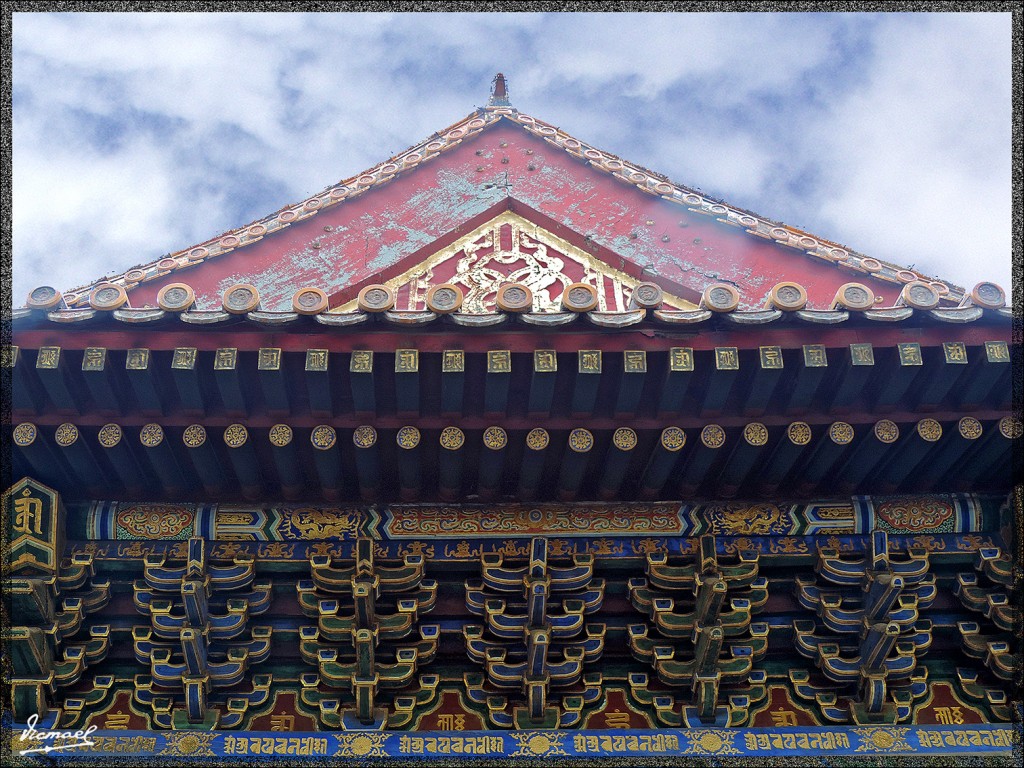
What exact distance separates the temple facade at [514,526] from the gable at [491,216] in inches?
70.2

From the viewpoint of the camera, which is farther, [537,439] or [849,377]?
[537,439]

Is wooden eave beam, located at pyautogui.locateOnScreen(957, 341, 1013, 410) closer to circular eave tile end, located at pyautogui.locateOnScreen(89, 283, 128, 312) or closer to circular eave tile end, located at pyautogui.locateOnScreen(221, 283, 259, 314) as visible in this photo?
circular eave tile end, located at pyautogui.locateOnScreen(221, 283, 259, 314)

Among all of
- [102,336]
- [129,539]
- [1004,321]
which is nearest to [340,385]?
[102,336]

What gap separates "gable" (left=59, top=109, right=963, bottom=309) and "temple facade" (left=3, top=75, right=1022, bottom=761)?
5.85ft

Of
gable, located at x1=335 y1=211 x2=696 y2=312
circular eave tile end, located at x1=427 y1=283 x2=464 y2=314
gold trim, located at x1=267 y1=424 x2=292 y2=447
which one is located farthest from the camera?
gable, located at x1=335 y1=211 x2=696 y2=312

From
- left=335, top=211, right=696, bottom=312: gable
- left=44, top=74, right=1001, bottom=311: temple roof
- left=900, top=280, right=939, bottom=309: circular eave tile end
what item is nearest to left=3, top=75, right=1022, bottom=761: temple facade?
left=900, top=280, right=939, bottom=309: circular eave tile end

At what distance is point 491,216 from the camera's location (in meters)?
9.77

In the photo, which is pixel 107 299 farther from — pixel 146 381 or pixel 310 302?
pixel 310 302

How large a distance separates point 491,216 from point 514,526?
3296 mm

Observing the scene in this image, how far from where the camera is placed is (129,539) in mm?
7609

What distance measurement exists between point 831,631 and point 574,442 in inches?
93.1

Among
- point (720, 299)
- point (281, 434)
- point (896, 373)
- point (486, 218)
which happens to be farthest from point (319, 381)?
point (896, 373)

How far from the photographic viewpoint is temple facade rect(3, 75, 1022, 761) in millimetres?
6781

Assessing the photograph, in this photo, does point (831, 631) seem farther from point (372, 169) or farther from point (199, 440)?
point (372, 169)
